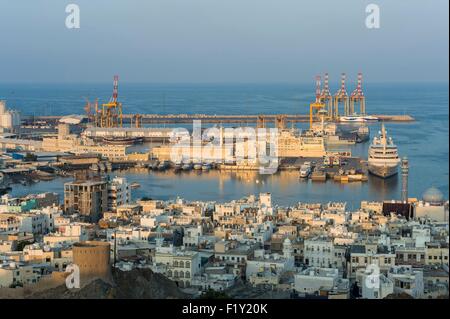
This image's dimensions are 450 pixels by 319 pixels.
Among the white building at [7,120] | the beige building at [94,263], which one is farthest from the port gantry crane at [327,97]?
the beige building at [94,263]

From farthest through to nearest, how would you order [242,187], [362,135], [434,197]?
[362,135] → [242,187] → [434,197]

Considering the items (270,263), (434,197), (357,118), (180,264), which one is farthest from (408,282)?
(357,118)

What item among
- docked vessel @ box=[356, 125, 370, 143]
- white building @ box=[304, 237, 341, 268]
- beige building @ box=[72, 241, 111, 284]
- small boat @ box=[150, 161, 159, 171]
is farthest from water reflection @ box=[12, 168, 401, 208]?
beige building @ box=[72, 241, 111, 284]

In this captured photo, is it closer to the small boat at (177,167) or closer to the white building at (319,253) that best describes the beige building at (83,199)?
the white building at (319,253)

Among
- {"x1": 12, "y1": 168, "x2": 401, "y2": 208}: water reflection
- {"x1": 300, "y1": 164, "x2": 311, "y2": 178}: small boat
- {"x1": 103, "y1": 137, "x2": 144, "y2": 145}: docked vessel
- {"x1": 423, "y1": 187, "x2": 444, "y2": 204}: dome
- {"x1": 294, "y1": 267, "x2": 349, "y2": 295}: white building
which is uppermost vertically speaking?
{"x1": 103, "y1": 137, "x2": 144, "y2": 145}: docked vessel

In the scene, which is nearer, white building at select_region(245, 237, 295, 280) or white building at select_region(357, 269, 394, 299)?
white building at select_region(357, 269, 394, 299)

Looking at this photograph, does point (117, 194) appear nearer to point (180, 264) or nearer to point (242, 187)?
point (180, 264)

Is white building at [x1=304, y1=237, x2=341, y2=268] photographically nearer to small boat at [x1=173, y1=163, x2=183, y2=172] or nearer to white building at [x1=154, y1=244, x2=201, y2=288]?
white building at [x1=154, y1=244, x2=201, y2=288]

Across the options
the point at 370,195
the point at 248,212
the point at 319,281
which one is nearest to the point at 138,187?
the point at 370,195
